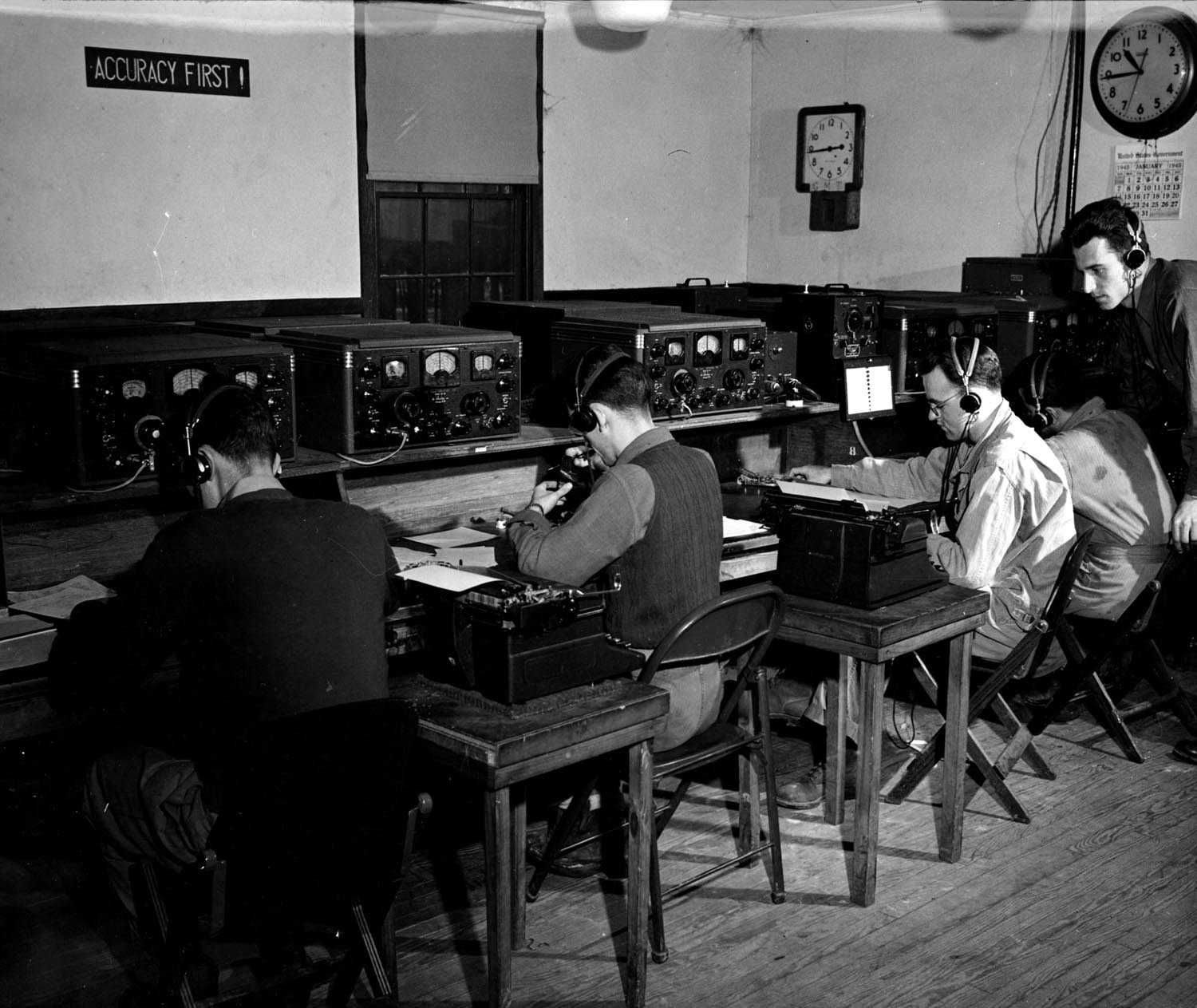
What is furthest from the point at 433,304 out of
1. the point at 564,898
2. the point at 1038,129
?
the point at 564,898

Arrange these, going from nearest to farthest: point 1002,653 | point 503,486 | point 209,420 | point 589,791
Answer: point 209,420, point 589,791, point 1002,653, point 503,486

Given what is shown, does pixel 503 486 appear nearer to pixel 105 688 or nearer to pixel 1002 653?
pixel 1002 653

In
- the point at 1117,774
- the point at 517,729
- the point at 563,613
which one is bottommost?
the point at 1117,774

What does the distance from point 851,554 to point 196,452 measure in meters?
1.57

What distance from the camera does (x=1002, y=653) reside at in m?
3.86

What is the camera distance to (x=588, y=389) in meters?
3.08

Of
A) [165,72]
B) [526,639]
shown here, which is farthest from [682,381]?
[165,72]

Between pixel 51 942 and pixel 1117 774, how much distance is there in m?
3.07

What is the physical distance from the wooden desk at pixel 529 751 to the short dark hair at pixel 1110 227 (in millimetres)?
2520

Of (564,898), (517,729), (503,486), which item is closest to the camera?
(517,729)

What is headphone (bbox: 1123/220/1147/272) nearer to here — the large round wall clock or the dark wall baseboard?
the large round wall clock

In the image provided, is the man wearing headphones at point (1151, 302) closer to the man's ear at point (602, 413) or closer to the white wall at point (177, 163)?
the man's ear at point (602, 413)

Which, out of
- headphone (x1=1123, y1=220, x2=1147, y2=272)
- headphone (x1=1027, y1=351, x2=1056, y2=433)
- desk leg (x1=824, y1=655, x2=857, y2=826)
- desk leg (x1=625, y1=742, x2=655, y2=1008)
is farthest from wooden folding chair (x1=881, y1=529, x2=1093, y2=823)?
desk leg (x1=625, y1=742, x2=655, y2=1008)

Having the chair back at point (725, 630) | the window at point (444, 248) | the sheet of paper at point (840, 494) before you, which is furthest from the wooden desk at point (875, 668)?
the window at point (444, 248)
